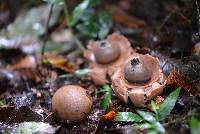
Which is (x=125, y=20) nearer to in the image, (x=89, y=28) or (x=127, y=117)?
(x=89, y=28)

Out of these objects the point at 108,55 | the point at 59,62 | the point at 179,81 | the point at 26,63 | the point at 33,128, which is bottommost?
the point at 26,63

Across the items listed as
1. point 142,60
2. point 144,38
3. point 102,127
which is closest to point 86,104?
point 102,127

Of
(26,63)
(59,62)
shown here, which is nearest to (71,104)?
(59,62)

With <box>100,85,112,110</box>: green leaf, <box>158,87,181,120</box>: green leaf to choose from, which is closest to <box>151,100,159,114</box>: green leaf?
<box>158,87,181,120</box>: green leaf

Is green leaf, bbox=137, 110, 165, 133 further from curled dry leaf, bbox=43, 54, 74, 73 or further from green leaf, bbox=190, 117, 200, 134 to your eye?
curled dry leaf, bbox=43, 54, 74, 73

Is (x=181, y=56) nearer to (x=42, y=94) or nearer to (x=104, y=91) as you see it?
(x=104, y=91)

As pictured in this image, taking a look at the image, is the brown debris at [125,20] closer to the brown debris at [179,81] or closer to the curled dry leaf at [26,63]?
the curled dry leaf at [26,63]
